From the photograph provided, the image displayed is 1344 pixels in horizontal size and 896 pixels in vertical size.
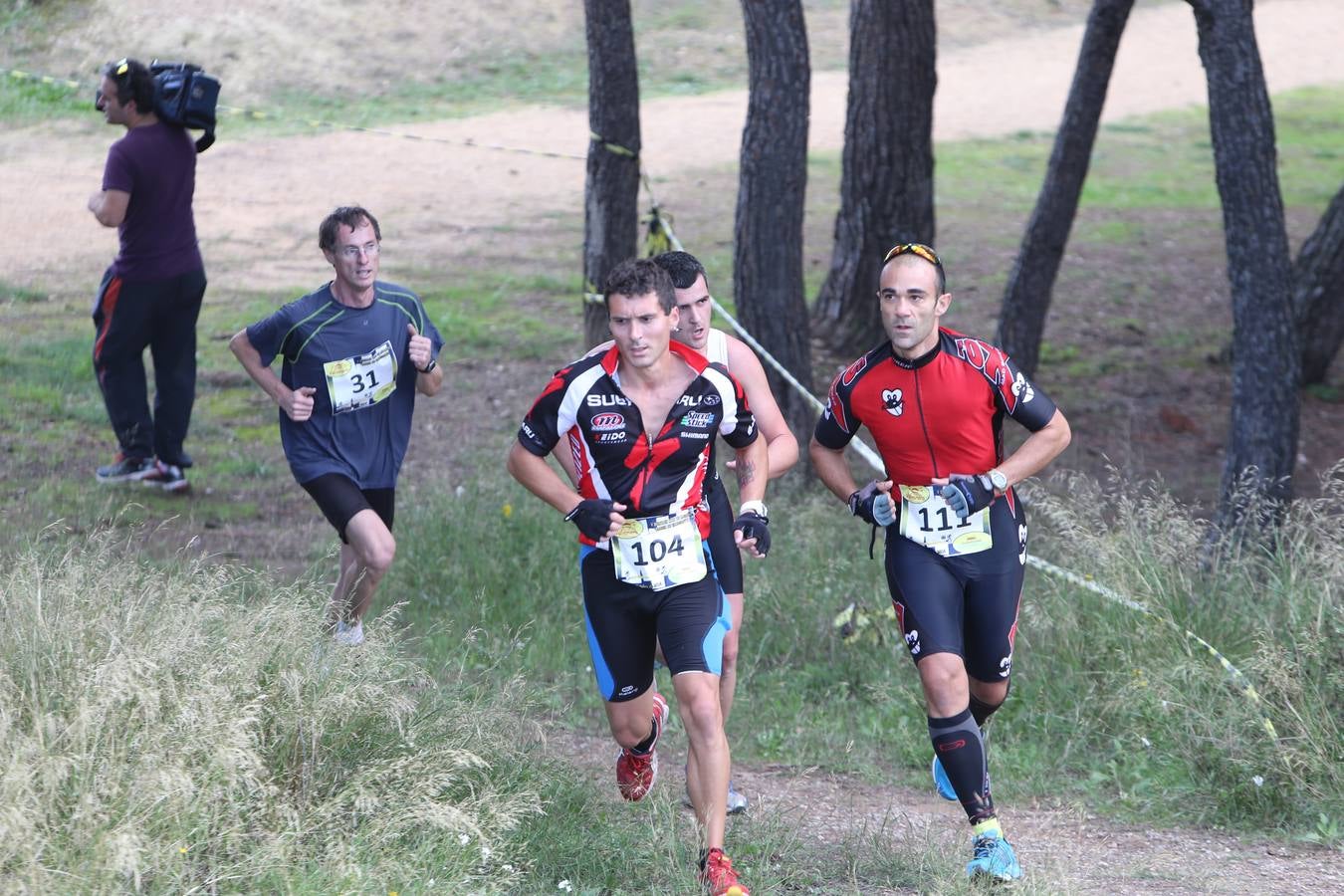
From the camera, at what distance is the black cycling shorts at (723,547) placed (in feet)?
18.7

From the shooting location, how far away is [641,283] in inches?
200

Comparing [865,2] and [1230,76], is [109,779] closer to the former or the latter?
[1230,76]

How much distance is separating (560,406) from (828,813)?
2.20 metres

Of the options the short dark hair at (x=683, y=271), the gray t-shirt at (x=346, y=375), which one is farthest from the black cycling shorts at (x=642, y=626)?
the gray t-shirt at (x=346, y=375)

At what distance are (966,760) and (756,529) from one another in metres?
1.11

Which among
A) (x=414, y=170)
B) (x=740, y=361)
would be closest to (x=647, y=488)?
(x=740, y=361)

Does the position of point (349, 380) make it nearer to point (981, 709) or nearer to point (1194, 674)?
point (981, 709)

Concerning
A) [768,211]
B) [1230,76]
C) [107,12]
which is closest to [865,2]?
[768,211]

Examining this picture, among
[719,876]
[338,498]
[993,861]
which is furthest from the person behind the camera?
[338,498]

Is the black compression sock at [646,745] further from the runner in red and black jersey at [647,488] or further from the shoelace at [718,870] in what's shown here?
the shoelace at [718,870]

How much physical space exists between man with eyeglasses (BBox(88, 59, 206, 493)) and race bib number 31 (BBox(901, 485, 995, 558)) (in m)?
5.37

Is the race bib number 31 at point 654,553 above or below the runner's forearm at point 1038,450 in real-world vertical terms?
below

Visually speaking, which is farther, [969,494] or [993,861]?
[969,494]

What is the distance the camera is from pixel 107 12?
2217 centimetres
